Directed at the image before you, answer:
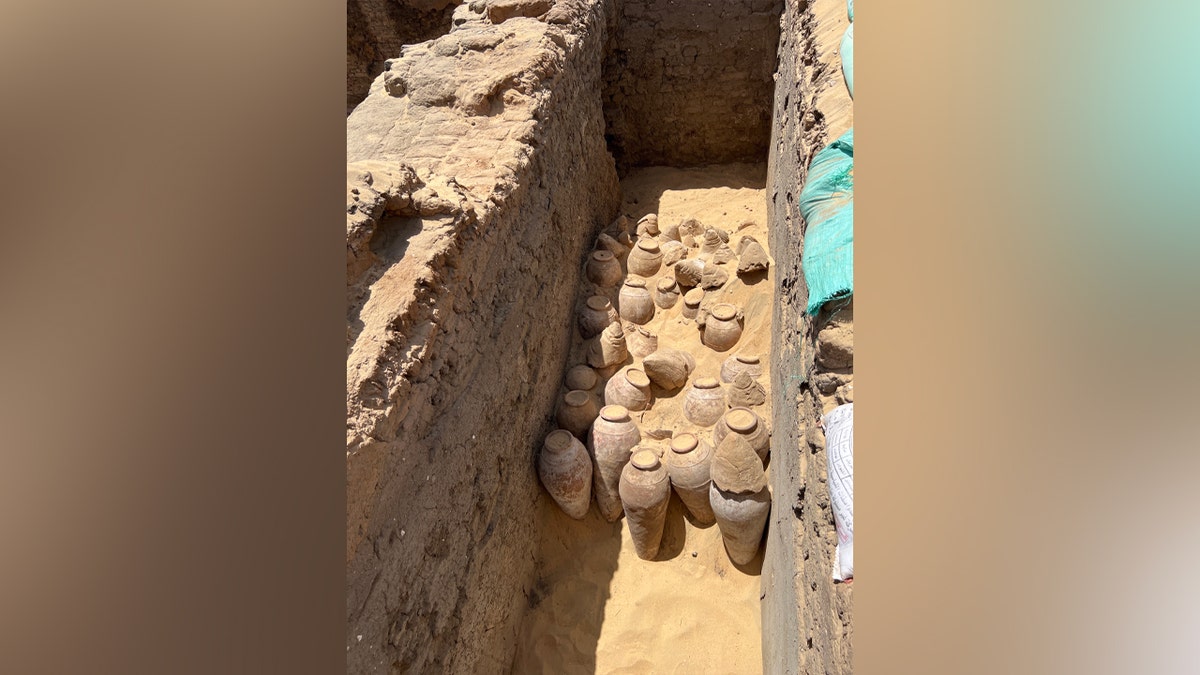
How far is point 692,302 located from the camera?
4.15 m

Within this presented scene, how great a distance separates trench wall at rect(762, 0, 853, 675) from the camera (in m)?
1.75

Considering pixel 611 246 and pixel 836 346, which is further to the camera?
pixel 611 246

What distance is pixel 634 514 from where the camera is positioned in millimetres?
3100

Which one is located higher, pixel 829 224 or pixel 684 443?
pixel 829 224

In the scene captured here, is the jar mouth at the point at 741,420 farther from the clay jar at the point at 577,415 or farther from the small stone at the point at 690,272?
the small stone at the point at 690,272

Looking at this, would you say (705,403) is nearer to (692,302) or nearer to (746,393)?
(746,393)

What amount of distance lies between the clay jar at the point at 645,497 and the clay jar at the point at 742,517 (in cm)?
26

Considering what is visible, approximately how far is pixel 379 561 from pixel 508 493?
41.7 inches

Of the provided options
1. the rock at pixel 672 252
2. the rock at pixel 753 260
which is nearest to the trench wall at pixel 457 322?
the rock at pixel 672 252

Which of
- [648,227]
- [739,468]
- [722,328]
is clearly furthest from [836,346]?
[648,227]

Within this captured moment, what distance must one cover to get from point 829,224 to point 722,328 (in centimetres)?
173

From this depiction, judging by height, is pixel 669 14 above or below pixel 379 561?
above
